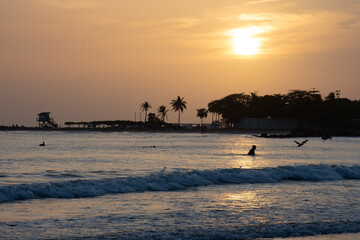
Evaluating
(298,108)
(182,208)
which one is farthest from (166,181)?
(298,108)

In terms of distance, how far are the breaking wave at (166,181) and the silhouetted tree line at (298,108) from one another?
128010mm

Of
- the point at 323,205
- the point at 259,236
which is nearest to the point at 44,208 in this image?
the point at 259,236

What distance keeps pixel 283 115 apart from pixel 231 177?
484 ft

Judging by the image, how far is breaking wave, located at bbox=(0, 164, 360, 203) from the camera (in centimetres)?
1983

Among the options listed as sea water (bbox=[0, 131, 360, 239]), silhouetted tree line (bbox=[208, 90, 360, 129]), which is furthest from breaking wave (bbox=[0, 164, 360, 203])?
silhouetted tree line (bbox=[208, 90, 360, 129])

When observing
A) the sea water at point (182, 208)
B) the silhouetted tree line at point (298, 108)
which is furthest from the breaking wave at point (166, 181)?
the silhouetted tree line at point (298, 108)

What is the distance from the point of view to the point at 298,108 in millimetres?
165750

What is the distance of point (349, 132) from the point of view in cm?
14125

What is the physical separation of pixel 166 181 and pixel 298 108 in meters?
148

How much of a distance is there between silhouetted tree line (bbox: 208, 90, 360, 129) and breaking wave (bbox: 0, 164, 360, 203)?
5040 inches

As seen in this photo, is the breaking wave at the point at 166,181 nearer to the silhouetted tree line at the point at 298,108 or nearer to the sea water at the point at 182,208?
the sea water at the point at 182,208

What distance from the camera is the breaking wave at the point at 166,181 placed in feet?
65.1

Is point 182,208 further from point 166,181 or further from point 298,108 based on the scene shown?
point 298,108

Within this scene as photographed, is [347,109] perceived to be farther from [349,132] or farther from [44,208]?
[44,208]
